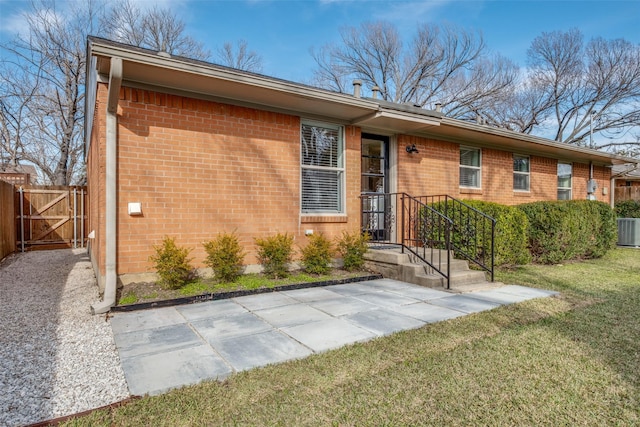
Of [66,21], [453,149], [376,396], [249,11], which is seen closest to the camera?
[376,396]

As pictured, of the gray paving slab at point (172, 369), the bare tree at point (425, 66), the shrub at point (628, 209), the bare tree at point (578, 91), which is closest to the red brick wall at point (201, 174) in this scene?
the gray paving slab at point (172, 369)

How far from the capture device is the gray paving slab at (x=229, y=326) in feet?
11.1

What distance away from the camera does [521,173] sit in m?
10.1

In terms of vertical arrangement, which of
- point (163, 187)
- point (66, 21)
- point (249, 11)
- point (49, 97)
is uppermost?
point (66, 21)

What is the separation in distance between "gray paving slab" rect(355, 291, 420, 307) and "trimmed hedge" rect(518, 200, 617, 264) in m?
4.35

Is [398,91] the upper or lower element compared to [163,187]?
upper

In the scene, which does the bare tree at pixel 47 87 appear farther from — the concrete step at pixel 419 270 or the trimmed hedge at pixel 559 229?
the trimmed hedge at pixel 559 229

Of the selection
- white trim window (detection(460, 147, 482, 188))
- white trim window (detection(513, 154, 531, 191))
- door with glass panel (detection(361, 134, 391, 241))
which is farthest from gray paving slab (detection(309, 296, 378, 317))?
white trim window (detection(513, 154, 531, 191))

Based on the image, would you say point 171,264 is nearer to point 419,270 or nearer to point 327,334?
point 327,334

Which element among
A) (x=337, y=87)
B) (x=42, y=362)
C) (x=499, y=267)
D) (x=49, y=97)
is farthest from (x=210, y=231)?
(x=337, y=87)

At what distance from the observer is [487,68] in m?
21.0

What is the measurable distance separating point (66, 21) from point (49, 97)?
3322mm

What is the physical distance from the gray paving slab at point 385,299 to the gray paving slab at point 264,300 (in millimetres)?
967

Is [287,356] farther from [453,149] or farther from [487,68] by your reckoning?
[487,68]
